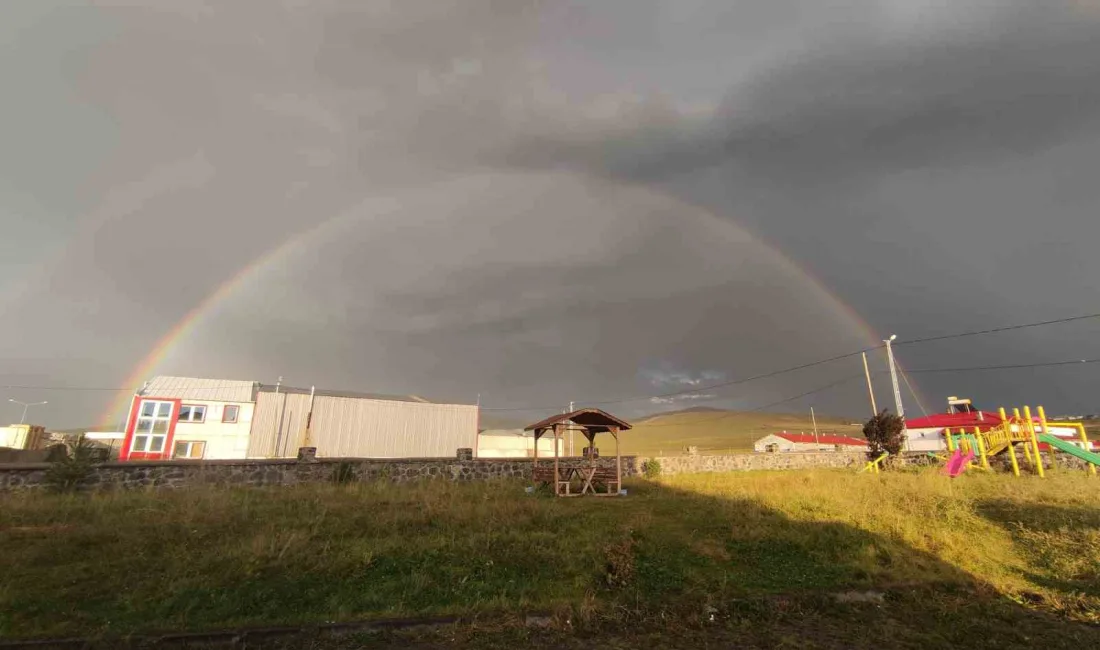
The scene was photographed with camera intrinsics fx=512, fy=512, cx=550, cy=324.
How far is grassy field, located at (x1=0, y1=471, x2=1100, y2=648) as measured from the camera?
24.5 feet

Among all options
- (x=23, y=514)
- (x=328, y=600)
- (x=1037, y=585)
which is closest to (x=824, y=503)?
(x=1037, y=585)

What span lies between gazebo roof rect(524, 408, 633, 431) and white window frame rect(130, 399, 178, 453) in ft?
87.7

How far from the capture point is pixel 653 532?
481 inches

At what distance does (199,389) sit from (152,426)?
417 cm

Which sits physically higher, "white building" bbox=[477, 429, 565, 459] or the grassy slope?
the grassy slope

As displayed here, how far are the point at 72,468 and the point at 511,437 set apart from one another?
1702 inches

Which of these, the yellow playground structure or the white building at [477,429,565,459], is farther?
the white building at [477,429,565,459]

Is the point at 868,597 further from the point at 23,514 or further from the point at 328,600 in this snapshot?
the point at 23,514

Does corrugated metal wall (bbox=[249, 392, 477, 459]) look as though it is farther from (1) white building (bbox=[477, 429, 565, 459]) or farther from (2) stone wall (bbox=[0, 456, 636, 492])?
(2) stone wall (bbox=[0, 456, 636, 492])

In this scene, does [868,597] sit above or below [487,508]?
below

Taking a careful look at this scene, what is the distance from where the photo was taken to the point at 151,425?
33531 mm

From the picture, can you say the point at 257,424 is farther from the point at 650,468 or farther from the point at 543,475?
the point at 650,468

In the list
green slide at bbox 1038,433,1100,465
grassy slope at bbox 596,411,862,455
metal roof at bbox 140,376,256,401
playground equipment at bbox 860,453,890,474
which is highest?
grassy slope at bbox 596,411,862,455

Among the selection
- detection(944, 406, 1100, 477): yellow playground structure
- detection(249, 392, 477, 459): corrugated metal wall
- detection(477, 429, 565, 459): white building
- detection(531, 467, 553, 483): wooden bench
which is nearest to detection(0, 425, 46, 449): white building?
detection(249, 392, 477, 459): corrugated metal wall
